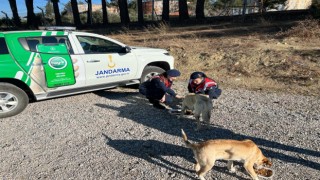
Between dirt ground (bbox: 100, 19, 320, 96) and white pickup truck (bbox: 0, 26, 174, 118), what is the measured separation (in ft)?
8.88

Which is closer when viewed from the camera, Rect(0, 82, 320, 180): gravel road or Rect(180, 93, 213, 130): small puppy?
Rect(0, 82, 320, 180): gravel road

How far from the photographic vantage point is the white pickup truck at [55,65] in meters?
5.85

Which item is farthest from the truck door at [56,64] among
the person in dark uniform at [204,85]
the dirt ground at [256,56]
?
the dirt ground at [256,56]

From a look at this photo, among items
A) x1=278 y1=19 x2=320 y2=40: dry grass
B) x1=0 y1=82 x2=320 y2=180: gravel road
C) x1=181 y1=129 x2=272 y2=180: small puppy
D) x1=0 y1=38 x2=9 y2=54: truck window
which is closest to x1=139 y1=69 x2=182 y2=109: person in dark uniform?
x1=0 y1=82 x2=320 y2=180: gravel road

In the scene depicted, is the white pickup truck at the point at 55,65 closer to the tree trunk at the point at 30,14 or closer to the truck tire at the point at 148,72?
the truck tire at the point at 148,72

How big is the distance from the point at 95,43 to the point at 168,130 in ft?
9.25

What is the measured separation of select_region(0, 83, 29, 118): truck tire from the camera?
5875 millimetres

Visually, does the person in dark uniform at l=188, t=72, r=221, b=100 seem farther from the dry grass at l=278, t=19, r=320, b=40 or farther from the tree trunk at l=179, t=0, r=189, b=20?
the tree trunk at l=179, t=0, r=189, b=20

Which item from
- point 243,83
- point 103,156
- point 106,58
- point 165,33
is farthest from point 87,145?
point 165,33

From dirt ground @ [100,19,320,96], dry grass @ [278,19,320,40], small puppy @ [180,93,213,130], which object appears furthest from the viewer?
dry grass @ [278,19,320,40]

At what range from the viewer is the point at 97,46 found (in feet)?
22.8

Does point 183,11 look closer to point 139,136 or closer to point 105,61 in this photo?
point 105,61

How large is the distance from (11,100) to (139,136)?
272 centimetres

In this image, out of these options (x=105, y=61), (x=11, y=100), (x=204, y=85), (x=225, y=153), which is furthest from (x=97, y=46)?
(x=225, y=153)
